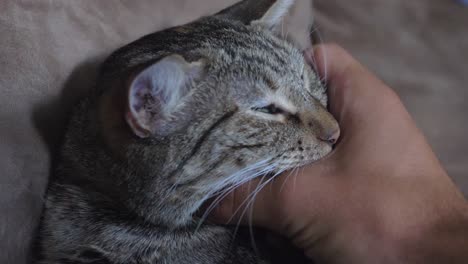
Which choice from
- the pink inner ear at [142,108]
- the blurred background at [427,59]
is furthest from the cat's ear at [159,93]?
the blurred background at [427,59]

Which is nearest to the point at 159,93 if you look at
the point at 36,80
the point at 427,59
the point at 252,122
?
the point at 252,122

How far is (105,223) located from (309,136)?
1.25 feet

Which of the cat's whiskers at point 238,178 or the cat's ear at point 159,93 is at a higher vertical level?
the cat's ear at point 159,93

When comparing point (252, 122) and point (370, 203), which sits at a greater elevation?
point (252, 122)

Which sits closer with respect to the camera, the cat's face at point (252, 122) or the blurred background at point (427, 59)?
the cat's face at point (252, 122)

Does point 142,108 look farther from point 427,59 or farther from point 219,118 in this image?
point 427,59

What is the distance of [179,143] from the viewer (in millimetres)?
780

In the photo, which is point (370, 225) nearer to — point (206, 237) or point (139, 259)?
point (206, 237)

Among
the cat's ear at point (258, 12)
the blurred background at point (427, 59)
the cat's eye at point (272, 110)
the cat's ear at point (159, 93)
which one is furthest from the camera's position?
the blurred background at point (427, 59)

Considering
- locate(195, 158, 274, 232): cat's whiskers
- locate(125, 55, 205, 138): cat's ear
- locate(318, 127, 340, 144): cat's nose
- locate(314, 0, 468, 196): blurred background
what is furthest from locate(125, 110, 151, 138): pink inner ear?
locate(314, 0, 468, 196): blurred background

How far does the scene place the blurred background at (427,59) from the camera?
49.3 inches

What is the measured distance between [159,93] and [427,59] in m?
0.82

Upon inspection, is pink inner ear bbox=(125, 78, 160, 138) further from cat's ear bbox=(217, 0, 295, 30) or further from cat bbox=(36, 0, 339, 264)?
cat's ear bbox=(217, 0, 295, 30)

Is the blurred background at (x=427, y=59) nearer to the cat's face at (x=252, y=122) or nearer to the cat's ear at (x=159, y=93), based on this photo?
the cat's face at (x=252, y=122)
